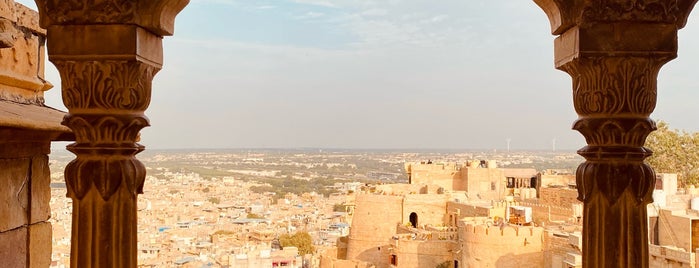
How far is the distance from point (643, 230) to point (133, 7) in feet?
6.39

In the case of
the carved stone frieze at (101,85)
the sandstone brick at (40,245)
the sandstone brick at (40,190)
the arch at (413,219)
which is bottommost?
the arch at (413,219)

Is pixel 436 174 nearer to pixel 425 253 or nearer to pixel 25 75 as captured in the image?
pixel 425 253

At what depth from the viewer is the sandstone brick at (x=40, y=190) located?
11.5ft

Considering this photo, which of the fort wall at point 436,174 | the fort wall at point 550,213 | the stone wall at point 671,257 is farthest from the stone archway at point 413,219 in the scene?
the stone wall at point 671,257

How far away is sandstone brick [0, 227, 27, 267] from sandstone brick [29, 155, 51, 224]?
0.40 feet

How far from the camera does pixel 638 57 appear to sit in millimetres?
2428

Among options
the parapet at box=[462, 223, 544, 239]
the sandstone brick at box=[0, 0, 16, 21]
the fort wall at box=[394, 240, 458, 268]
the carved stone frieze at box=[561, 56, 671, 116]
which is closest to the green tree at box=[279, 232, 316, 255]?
the fort wall at box=[394, 240, 458, 268]

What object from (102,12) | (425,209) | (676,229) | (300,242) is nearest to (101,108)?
(102,12)

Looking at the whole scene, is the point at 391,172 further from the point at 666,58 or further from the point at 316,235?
the point at 666,58

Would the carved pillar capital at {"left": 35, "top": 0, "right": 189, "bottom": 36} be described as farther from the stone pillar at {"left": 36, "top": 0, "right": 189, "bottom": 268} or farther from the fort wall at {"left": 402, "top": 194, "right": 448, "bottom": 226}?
the fort wall at {"left": 402, "top": 194, "right": 448, "bottom": 226}

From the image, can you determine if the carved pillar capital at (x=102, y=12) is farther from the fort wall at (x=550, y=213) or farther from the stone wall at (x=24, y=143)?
the fort wall at (x=550, y=213)

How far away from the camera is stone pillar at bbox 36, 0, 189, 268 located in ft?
8.17

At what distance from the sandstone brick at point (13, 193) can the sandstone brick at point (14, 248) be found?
0.11 ft

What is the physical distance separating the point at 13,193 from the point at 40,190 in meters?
0.29
